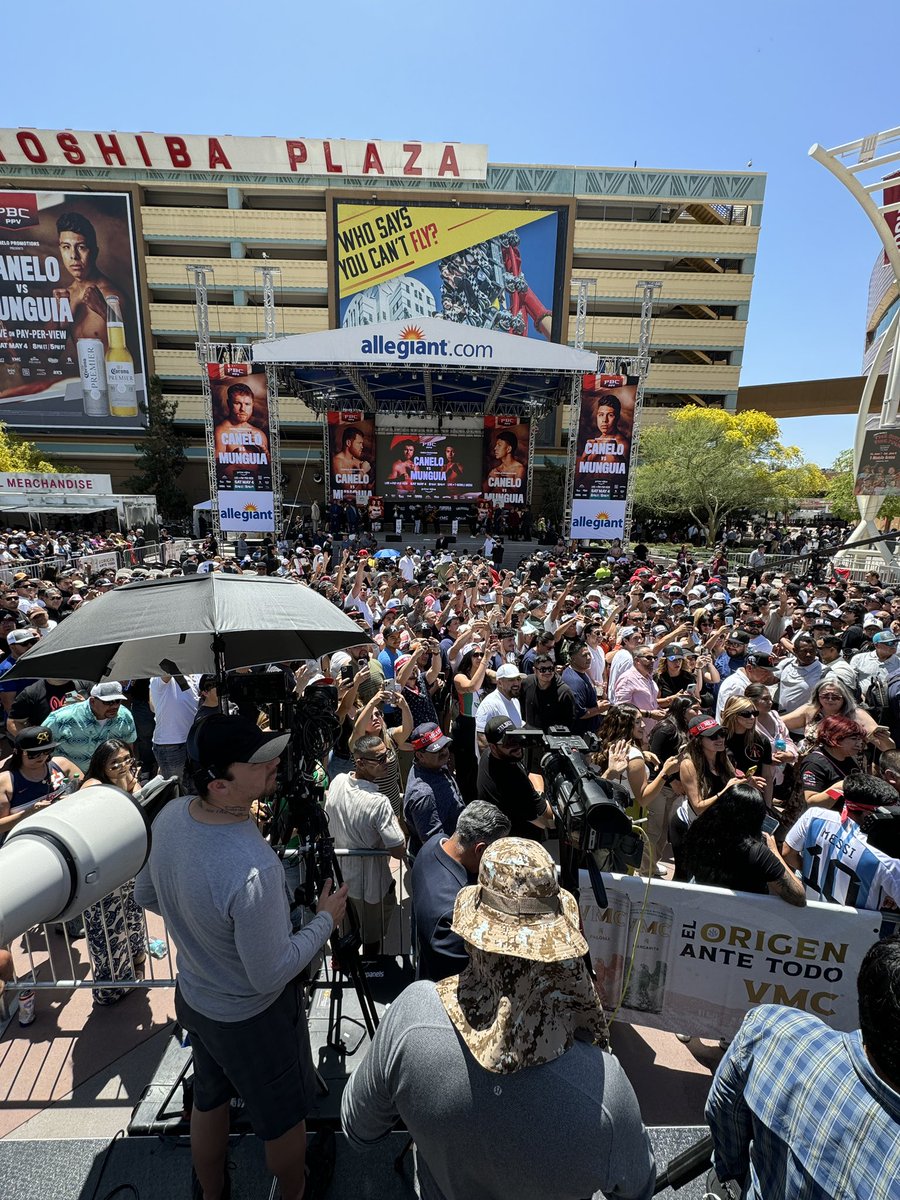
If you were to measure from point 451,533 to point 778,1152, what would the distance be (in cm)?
2873

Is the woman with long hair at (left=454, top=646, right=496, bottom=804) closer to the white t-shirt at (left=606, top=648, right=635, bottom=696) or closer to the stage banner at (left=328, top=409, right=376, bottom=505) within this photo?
the white t-shirt at (left=606, top=648, right=635, bottom=696)

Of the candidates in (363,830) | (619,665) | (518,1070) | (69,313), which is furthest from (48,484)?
(518,1070)

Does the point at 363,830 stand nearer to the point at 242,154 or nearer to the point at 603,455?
the point at 603,455

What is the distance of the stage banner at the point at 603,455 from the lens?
21.1 m

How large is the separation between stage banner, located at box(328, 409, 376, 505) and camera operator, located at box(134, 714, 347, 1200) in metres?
28.6

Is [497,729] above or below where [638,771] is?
above

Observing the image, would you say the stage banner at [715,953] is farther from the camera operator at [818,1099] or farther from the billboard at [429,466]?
the billboard at [429,466]

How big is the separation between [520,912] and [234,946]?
38.4 inches

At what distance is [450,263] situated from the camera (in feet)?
111

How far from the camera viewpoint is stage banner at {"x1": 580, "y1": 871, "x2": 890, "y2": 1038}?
106 inches

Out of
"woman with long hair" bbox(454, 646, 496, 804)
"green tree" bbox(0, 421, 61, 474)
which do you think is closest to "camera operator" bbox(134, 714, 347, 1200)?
"woman with long hair" bbox(454, 646, 496, 804)

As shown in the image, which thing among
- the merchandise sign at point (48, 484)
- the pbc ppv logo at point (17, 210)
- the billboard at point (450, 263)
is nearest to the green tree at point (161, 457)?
the merchandise sign at point (48, 484)

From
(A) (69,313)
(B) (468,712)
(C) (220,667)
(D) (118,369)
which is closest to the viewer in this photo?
(C) (220,667)

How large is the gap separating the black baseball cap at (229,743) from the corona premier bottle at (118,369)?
4277 cm
